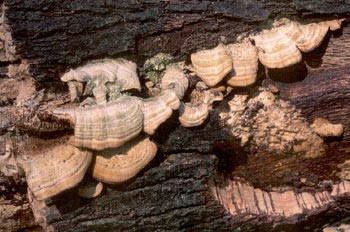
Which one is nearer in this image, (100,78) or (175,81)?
(100,78)

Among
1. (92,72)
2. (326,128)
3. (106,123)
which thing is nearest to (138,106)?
(106,123)

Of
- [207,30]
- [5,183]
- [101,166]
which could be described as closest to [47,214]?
[5,183]

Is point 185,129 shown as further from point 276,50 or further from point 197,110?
point 276,50

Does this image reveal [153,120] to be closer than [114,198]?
Yes

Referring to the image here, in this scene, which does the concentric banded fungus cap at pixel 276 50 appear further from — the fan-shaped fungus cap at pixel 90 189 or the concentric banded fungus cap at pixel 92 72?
the fan-shaped fungus cap at pixel 90 189

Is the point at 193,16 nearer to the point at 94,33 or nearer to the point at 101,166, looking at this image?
the point at 94,33

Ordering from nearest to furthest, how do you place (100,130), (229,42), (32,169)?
(100,130), (32,169), (229,42)
